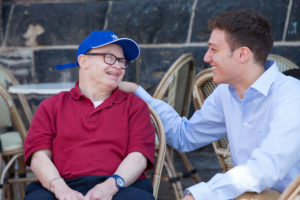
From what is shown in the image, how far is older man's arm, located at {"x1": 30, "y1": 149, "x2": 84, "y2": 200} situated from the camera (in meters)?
2.22

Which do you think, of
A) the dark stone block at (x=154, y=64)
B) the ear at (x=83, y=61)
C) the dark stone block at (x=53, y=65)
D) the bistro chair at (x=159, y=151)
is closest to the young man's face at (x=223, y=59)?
the bistro chair at (x=159, y=151)

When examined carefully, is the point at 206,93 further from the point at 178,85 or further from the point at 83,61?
the point at 83,61

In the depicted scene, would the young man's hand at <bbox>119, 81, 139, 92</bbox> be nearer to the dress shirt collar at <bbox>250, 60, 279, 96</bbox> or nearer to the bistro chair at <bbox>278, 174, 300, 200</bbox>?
the dress shirt collar at <bbox>250, 60, 279, 96</bbox>

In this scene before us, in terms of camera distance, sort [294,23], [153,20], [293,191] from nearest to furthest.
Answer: [293,191], [294,23], [153,20]

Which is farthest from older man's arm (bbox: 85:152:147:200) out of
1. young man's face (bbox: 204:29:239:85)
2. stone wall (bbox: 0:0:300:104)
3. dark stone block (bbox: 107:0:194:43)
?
dark stone block (bbox: 107:0:194:43)

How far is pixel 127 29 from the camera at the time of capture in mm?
4582

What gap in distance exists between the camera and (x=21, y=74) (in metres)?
4.98

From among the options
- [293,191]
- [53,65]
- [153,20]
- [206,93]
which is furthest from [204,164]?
[293,191]

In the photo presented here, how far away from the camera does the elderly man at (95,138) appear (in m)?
2.30

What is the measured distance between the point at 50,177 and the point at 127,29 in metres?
2.48

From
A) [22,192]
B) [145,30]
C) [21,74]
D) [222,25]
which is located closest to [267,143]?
[222,25]

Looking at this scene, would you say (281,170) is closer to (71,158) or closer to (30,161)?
(71,158)

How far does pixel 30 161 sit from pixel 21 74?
2686 millimetres

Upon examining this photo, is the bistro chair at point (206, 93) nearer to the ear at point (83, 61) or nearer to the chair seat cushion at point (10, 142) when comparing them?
the ear at point (83, 61)
